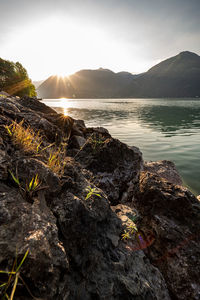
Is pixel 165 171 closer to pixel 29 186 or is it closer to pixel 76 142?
pixel 76 142

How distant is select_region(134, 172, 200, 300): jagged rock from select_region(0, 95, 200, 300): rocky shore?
0.02 metres

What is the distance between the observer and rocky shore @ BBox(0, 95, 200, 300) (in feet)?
5.24

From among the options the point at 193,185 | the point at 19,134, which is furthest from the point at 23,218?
the point at 193,185

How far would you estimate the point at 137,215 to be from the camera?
12.5ft

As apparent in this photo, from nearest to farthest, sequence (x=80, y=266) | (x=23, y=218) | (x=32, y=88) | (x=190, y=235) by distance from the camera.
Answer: (x=23, y=218) → (x=80, y=266) → (x=190, y=235) → (x=32, y=88)

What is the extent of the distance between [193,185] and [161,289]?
6.68 m

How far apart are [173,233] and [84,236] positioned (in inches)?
75.7

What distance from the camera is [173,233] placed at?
3084 millimetres

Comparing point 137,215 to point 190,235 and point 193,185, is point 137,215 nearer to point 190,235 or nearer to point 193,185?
point 190,235

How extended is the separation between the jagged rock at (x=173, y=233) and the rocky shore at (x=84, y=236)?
0.05ft

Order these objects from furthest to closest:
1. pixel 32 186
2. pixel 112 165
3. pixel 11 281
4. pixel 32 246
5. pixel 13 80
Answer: pixel 13 80, pixel 112 165, pixel 32 186, pixel 32 246, pixel 11 281

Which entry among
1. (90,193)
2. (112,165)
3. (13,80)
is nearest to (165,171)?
(112,165)

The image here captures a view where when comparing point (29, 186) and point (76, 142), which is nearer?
point (29, 186)

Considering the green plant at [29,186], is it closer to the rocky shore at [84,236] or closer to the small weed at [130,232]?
the rocky shore at [84,236]
